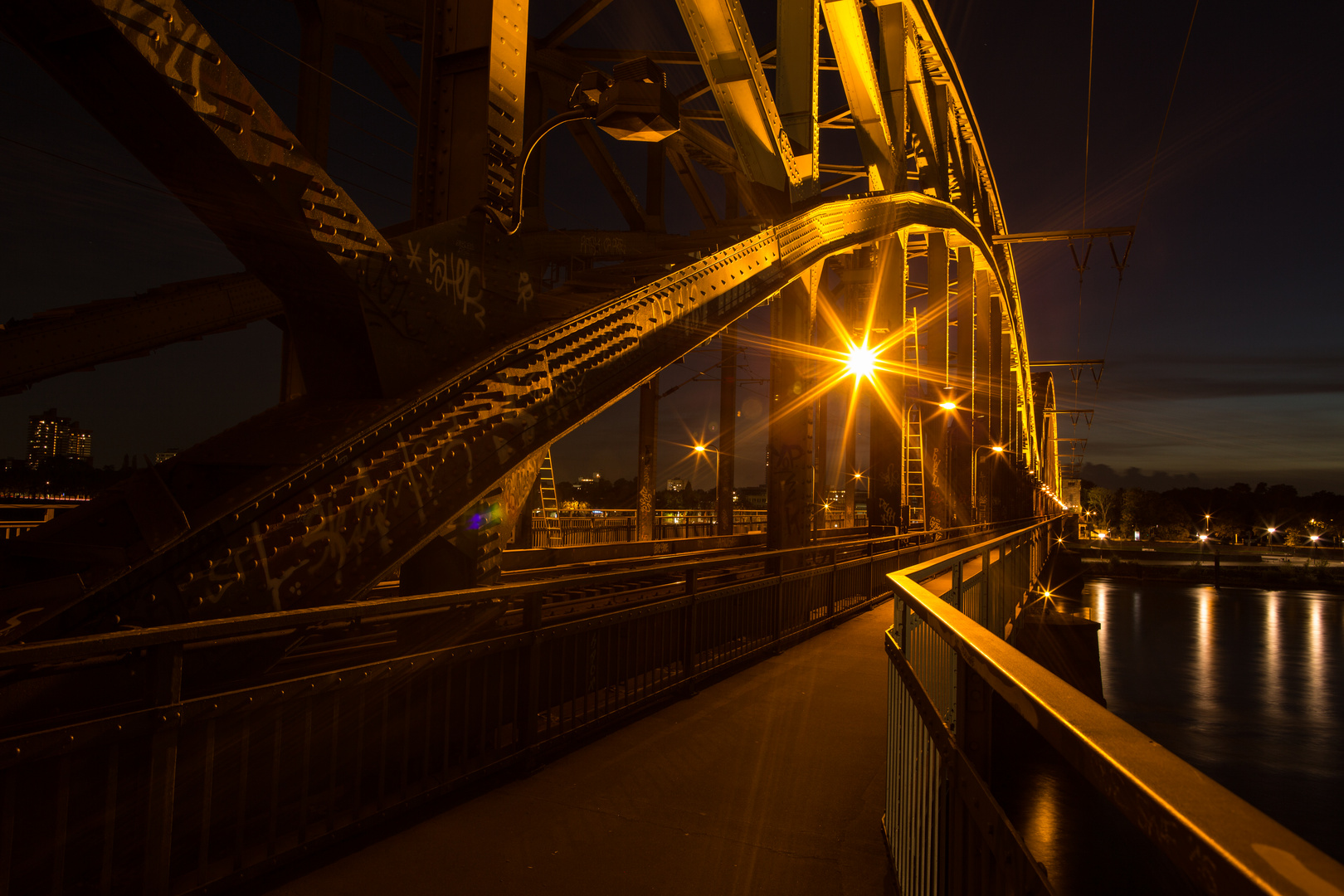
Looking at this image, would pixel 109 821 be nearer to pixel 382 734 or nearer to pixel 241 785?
pixel 241 785

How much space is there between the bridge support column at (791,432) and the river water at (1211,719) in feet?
15.3

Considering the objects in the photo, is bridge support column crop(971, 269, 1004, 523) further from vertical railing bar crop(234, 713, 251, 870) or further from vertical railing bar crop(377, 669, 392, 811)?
vertical railing bar crop(234, 713, 251, 870)

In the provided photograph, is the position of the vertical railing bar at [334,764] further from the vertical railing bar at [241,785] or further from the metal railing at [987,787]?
the metal railing at [987,787]

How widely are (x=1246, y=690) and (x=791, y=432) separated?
124 ft

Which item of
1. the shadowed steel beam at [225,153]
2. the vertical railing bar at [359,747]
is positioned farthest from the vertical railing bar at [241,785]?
the shadowed steel beam at [225,153]

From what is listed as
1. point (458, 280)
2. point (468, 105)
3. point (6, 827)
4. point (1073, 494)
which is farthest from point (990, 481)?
point (1073, 494)

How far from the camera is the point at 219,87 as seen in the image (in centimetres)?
360

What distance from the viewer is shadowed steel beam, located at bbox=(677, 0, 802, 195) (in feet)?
33.1

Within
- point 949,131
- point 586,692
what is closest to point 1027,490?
point 949,131

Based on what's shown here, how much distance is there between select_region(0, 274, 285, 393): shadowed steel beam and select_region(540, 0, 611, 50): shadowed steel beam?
9.84 meters

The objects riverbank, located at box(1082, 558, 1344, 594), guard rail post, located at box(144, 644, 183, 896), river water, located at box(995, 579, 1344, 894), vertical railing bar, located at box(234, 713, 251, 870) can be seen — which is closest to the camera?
guard rail post, located at box(144, 644, 183, 896)

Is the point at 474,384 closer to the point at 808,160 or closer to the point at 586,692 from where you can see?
the point at 586,692

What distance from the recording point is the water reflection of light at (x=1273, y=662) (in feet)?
117

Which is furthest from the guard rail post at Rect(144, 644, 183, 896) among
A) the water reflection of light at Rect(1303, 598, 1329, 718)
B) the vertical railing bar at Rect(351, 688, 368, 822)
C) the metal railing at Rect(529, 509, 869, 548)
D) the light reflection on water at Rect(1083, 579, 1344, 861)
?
the water reflection of light at Rect(1303, 598, 1329, 718)
